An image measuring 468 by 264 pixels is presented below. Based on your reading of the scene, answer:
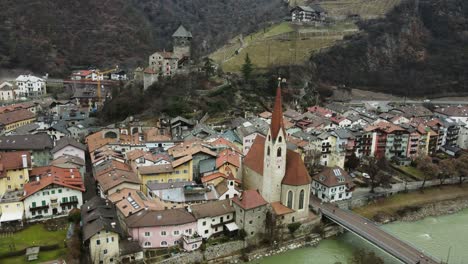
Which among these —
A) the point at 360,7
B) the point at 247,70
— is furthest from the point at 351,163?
the point at 360,7

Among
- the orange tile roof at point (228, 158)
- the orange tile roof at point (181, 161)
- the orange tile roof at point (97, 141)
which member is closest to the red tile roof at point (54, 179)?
the orange tile roof at point (97, 141)

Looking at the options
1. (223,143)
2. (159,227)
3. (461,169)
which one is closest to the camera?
(159,227)

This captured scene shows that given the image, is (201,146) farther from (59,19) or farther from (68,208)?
(59,19)

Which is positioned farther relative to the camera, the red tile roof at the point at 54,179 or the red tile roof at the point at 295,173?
the red tile roof at the point at 295,173

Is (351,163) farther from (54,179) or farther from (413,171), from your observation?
(54,179)

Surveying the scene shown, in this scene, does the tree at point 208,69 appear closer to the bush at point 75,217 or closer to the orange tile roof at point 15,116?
the orange tile roof at point 15,116

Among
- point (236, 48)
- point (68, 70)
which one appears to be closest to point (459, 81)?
point (236, 48)
